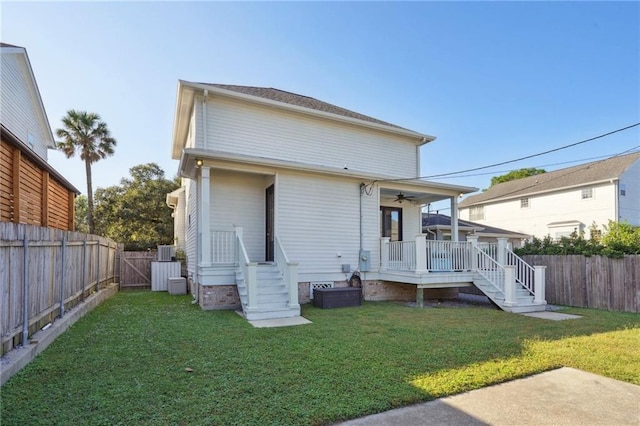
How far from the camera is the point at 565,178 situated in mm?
23016

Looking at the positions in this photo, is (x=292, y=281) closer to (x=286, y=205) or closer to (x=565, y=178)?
(x=286, y=205)

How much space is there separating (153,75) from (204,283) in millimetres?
7258

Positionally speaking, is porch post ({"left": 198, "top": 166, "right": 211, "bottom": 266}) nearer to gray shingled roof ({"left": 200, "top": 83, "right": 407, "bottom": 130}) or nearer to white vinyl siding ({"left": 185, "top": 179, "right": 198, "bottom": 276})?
white vinyl siding ({"left": 185, "top": 179, "right": 198, "bottom": 276})


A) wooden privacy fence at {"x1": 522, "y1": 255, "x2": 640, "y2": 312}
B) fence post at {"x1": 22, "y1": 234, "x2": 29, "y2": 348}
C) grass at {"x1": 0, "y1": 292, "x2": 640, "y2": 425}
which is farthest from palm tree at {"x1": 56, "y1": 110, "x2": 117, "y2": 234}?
wooden privacy fence at {"x1": 522, "y1": 255, "x2": 640, "y2": 312}

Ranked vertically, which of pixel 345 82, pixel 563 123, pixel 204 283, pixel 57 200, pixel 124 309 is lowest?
pixel 124 309

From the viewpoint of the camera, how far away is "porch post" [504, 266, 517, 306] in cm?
887

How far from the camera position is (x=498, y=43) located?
11.6 m

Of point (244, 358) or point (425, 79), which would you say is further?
point (425, 79)

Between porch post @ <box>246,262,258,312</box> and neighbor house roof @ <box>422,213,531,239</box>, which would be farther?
neighbor house roof @ <box>422,213,531,239</box>

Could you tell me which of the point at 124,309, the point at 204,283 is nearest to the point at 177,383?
the point at 204,283

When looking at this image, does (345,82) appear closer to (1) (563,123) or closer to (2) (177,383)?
(1) (563,123)

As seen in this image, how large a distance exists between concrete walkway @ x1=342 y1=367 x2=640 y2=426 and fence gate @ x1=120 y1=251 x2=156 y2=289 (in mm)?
14709

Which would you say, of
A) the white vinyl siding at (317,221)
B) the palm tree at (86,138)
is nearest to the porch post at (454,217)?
the white vinyl siding at (317,221)

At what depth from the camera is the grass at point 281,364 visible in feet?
10.4
